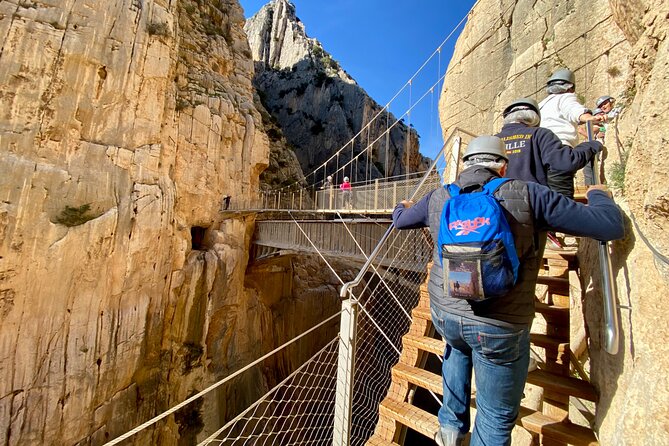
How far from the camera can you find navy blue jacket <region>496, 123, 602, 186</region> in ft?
4.45

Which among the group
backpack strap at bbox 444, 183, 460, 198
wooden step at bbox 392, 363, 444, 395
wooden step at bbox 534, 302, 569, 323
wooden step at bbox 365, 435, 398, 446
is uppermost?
backpack strap at bbox 444, 183, 460, 198

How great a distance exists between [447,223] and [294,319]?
1103 cm

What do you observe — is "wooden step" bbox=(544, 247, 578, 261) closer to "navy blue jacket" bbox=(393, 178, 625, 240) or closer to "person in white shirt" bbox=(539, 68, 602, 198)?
"person in white shirt" bbox=(539, 68, 602, 198)

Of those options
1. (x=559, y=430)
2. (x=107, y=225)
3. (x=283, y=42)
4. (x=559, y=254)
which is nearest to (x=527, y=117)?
(x=559, y=254)

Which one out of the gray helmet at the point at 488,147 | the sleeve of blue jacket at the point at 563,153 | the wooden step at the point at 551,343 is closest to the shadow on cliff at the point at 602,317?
the wooden step at the point at 551,343

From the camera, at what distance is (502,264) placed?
835mm

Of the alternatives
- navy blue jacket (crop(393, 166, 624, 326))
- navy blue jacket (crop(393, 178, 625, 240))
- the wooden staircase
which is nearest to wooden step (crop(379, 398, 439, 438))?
the wooden staircase

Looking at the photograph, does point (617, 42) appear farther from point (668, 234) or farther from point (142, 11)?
point (142, 11)

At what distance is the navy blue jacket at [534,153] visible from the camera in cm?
136

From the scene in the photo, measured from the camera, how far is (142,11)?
20.2 ft

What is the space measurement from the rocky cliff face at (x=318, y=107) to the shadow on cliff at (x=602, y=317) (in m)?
17.7

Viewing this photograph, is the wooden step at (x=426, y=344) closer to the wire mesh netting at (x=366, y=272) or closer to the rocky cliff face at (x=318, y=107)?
the wire mesh netting at (x=366, y=272)

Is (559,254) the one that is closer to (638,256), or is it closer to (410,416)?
(638,256)

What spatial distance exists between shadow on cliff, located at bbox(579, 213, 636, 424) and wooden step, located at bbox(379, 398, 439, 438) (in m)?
0.67
